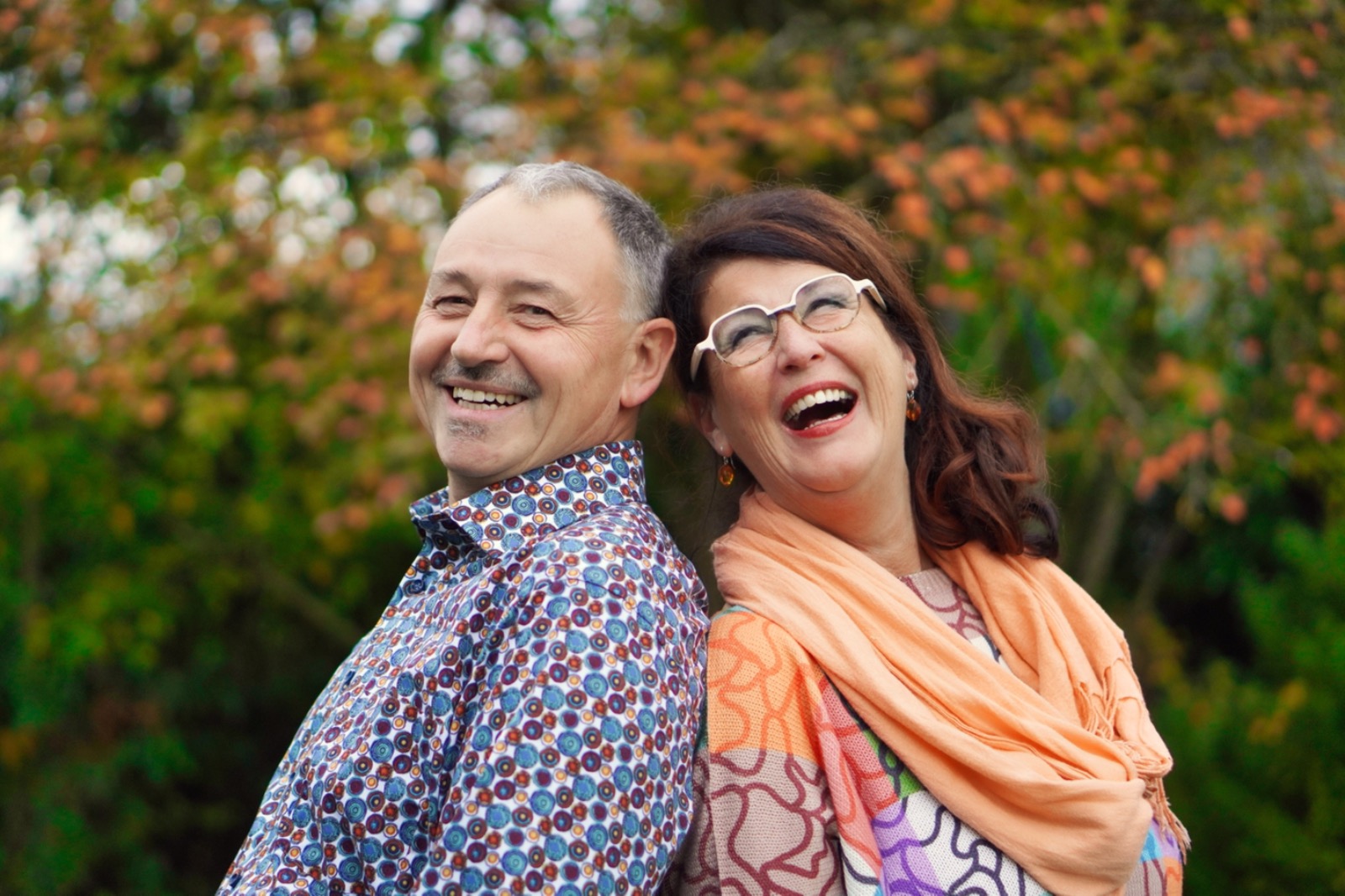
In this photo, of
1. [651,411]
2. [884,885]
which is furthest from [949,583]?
[651,411]

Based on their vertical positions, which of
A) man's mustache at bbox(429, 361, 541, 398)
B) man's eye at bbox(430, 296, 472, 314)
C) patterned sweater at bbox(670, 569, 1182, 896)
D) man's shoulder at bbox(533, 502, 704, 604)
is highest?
man's eye at bbox(430, 296, 472, 314)

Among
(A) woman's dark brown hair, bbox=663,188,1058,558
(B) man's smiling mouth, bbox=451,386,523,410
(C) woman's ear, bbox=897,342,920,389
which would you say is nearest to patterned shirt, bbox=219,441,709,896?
(B) man's smiling mouth, bbox=451,386,523,410

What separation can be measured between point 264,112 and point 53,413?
1.44 metres

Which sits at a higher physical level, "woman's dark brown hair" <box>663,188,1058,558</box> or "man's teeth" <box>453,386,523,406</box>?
"woman's dark brown hair" <box>663,188,1058,558</box>

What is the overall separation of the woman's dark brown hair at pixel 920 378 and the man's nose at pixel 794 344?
0.38ft

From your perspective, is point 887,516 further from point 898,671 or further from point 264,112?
point 264,112

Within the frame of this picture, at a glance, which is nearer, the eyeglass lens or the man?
the man

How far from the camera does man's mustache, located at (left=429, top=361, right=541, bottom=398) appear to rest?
1.83 metres

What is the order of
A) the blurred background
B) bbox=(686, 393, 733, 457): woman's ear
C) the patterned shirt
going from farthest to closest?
the blurred background
bbox=(686, 393, 733, 457): woman's ear
the patterned shirt

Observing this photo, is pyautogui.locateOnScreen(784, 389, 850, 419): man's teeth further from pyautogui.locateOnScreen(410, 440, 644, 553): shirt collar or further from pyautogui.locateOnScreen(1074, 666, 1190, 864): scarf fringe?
pyautogui.locateOnScreen(1074, 666, 1190, 864): scarf fringe

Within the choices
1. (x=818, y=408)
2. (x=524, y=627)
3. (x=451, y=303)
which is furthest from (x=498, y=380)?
(x=818, y=408)

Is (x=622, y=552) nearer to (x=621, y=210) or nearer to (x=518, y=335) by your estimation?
(x=518, y=335)

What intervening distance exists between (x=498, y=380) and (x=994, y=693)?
873 millimetres

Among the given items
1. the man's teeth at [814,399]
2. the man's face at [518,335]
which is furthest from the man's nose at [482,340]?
the man's teeth at [814,399]
